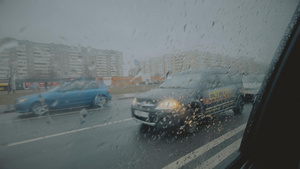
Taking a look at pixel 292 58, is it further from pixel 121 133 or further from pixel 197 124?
pixel 121 133

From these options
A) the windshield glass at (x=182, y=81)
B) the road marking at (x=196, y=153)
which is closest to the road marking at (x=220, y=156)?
the road marking at (x=196, y=153)

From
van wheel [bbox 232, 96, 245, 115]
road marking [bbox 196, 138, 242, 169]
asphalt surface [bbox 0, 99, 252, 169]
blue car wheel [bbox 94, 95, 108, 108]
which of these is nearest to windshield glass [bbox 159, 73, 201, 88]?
asphalt surface [bbox 0, 99, 252, 169]

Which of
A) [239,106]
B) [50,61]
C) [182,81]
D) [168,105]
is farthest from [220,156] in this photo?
[50,61]

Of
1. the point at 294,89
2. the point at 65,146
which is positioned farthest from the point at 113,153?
the point at 294,89

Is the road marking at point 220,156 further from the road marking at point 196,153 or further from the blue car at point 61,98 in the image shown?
the blue car at point 61,98

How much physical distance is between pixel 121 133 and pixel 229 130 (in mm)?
1615

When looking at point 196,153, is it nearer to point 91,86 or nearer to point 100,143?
point 100,143

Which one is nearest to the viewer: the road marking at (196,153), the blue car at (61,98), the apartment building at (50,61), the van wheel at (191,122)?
the apartment building at (50,61)

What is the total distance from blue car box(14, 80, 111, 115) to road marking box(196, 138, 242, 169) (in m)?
1.31

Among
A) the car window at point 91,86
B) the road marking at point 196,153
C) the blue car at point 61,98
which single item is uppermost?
the car window at point 91,86

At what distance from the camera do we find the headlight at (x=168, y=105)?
1.60 meters

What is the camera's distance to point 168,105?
1.65 metres

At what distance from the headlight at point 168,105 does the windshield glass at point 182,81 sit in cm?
21

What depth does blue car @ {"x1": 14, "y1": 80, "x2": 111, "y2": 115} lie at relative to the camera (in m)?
0.71
